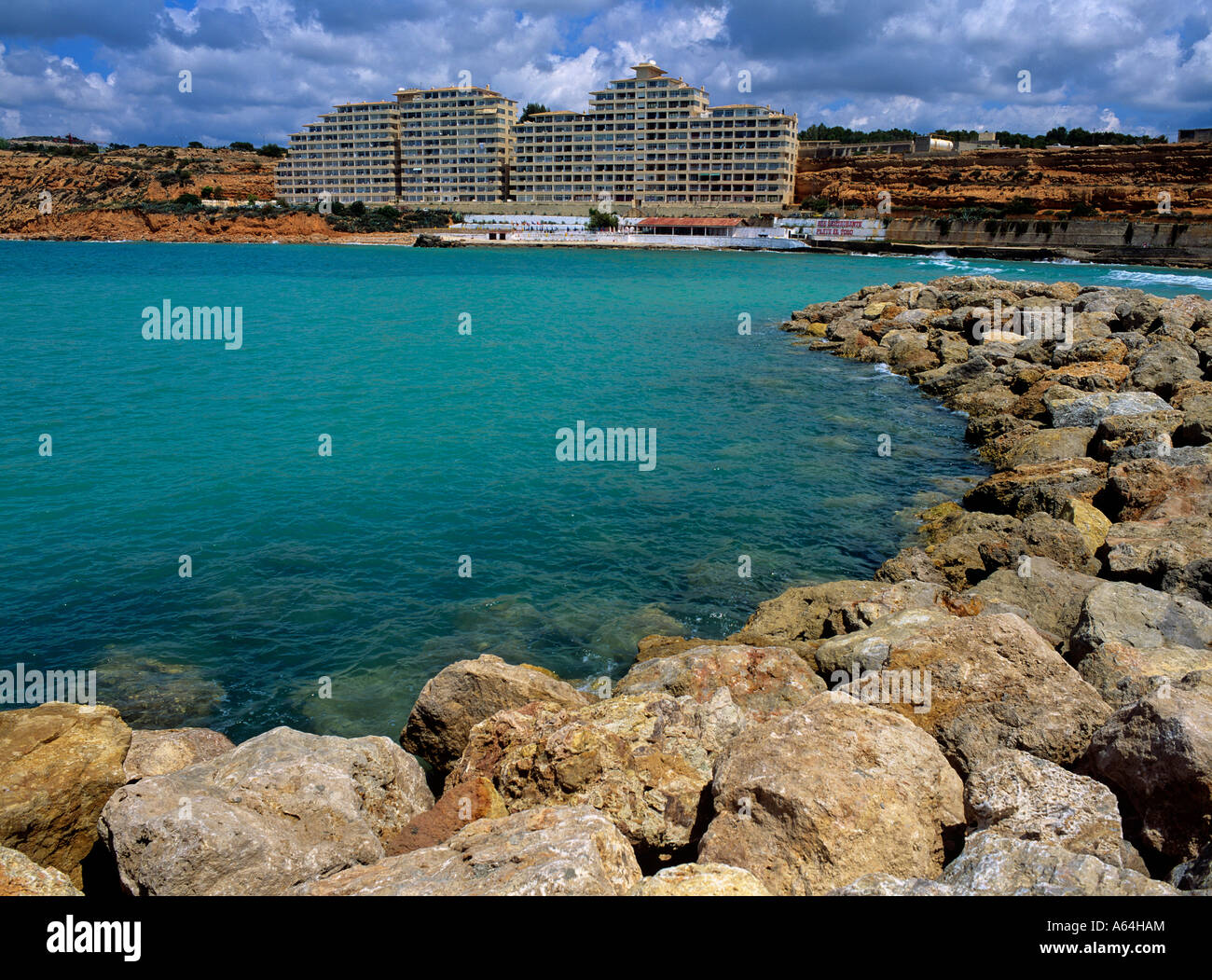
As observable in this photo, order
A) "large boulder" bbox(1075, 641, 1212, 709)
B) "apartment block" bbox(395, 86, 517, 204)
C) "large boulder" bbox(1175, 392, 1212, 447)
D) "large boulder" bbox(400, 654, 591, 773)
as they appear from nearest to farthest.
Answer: "large boulder" bbox(1075, 641, 1212, 709) < "large boulder" bbox(400, 654, 591, 773) < "large boulder" bbox(1175, 392, 1212, 447) < "apartment block" bbox(395, 86, 517, 204)

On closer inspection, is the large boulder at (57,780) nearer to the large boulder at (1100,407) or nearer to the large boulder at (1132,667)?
the large boulder at (1132,667)

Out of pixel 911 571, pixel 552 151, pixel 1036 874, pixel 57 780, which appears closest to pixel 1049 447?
pixel 911 571

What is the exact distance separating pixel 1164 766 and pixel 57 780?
6.64 meters

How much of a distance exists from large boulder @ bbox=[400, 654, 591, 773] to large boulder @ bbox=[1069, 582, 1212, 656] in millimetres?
4321

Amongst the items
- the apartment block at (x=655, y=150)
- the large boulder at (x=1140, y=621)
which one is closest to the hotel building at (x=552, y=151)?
the apartment block at (x=655, y=150)

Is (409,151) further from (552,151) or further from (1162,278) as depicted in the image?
(1162,278)

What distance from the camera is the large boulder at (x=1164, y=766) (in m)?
4.44

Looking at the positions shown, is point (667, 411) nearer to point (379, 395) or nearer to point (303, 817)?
point (379, 395)

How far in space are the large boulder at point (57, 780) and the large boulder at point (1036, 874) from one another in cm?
520

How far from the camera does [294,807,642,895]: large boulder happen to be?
12.8ft

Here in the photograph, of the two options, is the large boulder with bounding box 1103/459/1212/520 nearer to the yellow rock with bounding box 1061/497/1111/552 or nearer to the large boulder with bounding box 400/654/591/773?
the yellow rock with bounding box 1061/497/1111/552

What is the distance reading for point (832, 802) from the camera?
4.55 m

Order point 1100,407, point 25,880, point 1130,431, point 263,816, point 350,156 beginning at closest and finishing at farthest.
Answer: point 25,880 < point 263,816 < point 1130,431 < point 1100,407 < point 350,156

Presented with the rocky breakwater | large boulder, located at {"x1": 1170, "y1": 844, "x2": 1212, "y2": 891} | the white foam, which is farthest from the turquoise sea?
the white foam
